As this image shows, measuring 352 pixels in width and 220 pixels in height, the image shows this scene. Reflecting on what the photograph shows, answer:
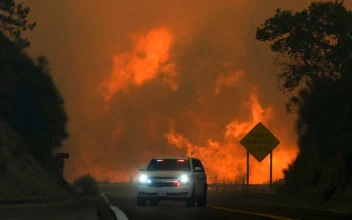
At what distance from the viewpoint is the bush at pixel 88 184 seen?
92938 mm

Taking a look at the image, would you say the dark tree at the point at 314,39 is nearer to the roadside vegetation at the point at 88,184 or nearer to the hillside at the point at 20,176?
the hillside at the point at 20,176

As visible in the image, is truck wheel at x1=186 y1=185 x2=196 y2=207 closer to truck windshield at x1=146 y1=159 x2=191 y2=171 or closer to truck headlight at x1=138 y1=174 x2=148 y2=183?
truck windshield at x1=146 y1=159 x2=191 y2=171

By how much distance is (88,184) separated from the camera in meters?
96.1

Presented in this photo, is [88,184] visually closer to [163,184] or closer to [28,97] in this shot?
[28,97]

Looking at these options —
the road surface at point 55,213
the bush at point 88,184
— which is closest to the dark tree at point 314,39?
the road surface at point 55,213

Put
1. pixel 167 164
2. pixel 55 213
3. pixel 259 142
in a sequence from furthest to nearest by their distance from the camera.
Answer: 1. pixel 259 142
2. pixel 167 164
3. pixel 55 213

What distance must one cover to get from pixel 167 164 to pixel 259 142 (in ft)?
52.0

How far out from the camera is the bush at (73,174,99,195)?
92938 mm

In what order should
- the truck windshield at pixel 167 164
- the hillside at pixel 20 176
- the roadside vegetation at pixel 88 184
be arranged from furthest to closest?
the roadside vegetation at pixel 88 184 → the hillside at pixel 20 176 → the truck windshield at pixel 167 164

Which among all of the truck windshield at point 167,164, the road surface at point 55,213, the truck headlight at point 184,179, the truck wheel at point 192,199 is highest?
the truck windshield at point 167,164

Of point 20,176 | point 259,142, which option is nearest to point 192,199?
point 259,142

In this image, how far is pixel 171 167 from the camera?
32.9 m

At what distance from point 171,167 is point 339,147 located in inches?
504

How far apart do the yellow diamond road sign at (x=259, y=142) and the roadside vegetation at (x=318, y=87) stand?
6.49 ft
